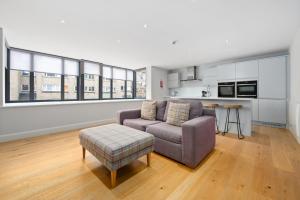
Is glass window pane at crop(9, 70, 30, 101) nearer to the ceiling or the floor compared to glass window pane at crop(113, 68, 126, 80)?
nearer to the floor

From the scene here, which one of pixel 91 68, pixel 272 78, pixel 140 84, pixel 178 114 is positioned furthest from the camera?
pixel 140 84

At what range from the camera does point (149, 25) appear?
2.56 metres

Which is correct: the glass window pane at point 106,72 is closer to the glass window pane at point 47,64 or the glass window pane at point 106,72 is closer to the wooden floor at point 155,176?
the glass window pane at point 47,64

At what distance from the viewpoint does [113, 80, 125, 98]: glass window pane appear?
5.90m

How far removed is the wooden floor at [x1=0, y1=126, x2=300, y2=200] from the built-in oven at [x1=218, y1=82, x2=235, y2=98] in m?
2.48

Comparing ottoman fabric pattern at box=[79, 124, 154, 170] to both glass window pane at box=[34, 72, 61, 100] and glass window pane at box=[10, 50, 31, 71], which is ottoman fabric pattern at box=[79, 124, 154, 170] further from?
glass window pane at box=[10, 50, 31, 71]

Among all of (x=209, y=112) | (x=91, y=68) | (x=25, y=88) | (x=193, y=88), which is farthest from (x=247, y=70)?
(x=25, y=88)

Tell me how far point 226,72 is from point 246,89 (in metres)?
0.89

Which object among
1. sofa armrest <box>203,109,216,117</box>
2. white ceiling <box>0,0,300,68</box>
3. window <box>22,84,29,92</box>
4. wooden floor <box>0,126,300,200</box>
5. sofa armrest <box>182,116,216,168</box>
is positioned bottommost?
wooden floor <box>0,126,300,200</box>

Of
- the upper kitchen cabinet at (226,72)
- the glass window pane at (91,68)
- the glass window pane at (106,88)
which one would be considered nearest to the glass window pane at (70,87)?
the glass window pane at (91,68)

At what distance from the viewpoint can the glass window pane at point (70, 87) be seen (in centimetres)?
447

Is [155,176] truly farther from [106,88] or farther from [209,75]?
[209,75]

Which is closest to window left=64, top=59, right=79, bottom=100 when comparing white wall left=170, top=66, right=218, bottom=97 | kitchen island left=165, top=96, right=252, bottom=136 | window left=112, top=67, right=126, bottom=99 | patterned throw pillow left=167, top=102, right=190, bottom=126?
window left=112, top=67, right=126, bottom=99

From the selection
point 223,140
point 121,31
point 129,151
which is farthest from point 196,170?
point 121,31
